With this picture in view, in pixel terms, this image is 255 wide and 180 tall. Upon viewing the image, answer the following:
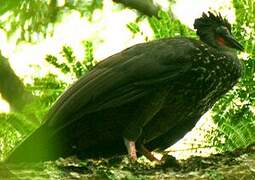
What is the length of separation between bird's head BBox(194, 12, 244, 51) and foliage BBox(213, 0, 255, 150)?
0.24ft

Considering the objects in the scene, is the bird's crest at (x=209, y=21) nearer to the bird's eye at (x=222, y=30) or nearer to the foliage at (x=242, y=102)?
the bird's eye at (x=222, y=30)

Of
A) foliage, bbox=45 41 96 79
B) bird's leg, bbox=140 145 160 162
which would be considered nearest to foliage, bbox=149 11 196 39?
foliage, bbox=45 41 96 79

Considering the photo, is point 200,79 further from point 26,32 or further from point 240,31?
point 26,32

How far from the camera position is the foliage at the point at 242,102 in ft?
12.7

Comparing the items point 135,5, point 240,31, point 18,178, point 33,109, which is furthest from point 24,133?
point 135,5

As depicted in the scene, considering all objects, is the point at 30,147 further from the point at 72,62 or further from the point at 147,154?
the point at 147,154

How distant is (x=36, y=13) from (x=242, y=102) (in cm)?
158

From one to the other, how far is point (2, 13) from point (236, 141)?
2.13 m

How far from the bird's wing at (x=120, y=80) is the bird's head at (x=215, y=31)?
53cm

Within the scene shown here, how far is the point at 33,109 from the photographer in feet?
11.6

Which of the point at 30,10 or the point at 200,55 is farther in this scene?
the point at 200,55

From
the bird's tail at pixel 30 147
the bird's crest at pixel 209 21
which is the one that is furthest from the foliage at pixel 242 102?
the bird's tail at pixel 30 147

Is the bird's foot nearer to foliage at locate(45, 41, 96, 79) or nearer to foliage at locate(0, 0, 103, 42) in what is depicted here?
foliage at locate(45, 41, 96, 79)

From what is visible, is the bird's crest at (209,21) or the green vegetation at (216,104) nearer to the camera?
the green vegetation at (216,104)
